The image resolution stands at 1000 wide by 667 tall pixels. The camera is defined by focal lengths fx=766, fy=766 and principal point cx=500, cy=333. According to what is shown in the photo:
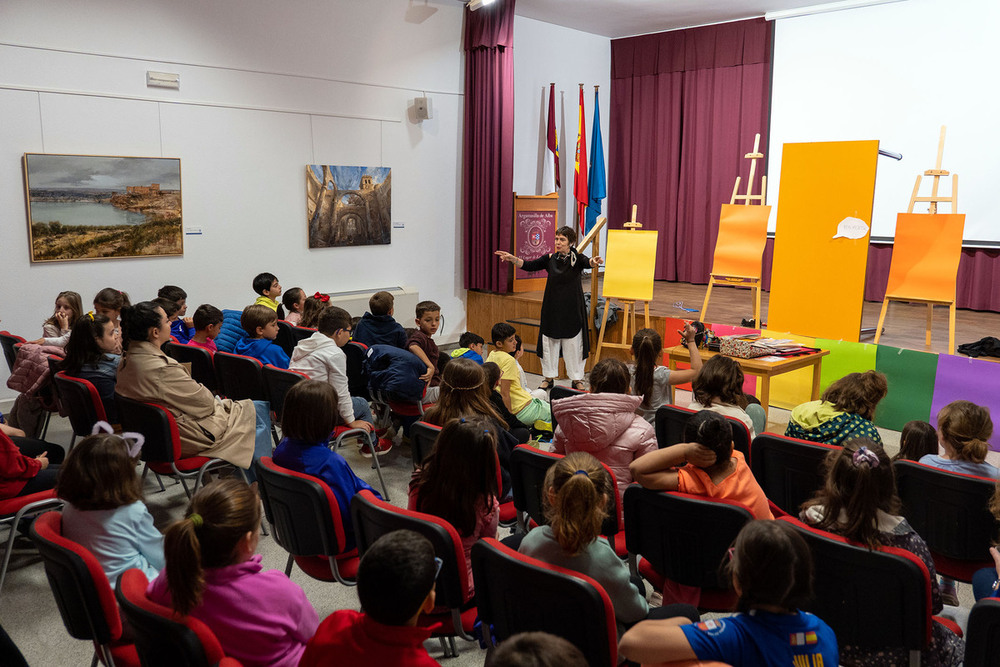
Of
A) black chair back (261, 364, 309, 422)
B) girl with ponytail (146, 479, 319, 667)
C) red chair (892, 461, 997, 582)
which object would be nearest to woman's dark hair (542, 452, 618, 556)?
girl with ponytail (146, 479, 319, 667)

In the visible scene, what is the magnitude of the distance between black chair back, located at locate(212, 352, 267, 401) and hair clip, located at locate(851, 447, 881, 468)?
10.6ft

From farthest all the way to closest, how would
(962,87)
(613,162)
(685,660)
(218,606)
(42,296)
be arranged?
(613,162) < (962,87) < (42,296) < (218,606) < (685,660)

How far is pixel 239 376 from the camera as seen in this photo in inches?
180

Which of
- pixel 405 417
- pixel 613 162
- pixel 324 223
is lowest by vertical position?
pixel 405 417

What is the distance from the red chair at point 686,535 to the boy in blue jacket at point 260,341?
2873 millimetres

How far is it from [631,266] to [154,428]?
4812 millimetres

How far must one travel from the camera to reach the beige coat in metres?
3.65

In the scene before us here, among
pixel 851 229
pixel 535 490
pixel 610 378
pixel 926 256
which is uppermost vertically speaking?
pixel 851 229

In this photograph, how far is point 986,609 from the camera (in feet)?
5.73

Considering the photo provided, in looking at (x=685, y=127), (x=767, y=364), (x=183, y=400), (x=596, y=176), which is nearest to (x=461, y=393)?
(x=183, y=400)

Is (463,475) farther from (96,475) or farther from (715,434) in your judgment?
(96,475)

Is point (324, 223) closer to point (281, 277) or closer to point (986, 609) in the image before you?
point (281, 277)

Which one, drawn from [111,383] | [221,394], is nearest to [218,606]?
[111,383]

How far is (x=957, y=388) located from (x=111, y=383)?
5682 mm
